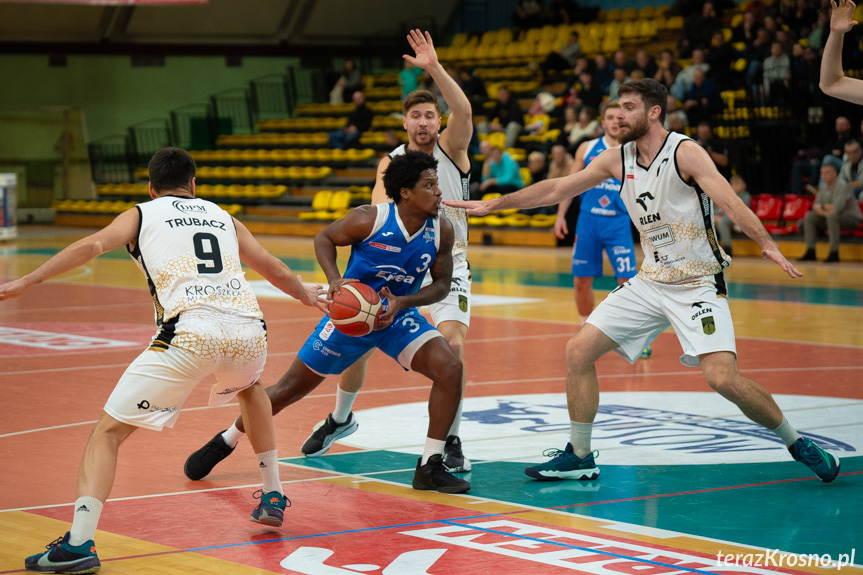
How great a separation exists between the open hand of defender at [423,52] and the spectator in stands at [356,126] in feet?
73.9

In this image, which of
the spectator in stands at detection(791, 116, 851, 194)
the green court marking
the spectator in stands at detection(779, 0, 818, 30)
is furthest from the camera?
the spectator in stands at detection(779, 0, 818, 30)

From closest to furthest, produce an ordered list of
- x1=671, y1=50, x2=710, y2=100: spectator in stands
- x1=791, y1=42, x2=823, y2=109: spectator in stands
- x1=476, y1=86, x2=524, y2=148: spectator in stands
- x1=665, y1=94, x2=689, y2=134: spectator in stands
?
x1=665, y1=94, x2=689, y2=134: spectator in stands, x1=791, y1=42, x2=823, y2=109: spectator in stands, x1=671, y1=50, x2=710, y2=100: spectator in stands, x1=476, y1=86, x2=524, y2=148: spectator in stands

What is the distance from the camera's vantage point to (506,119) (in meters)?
26.4

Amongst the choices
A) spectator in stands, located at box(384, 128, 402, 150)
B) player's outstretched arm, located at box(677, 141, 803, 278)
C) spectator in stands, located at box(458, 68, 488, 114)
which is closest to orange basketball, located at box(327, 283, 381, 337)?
player's outstretched arm, located at box(677, 141, 803, 278)

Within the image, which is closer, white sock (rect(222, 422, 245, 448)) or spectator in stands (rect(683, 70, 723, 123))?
white sock (rect(222, 422, 245, 448))

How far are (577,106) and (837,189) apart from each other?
256 inches

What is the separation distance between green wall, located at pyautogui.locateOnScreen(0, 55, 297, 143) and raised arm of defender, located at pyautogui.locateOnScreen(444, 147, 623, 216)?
2969cm

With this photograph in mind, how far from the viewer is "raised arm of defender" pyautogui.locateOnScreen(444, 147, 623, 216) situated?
21.4 feet

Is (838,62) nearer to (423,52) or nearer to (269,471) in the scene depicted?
(423,52)

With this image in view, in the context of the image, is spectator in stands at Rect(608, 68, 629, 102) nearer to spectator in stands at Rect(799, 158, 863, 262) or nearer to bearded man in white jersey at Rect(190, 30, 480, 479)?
spectator in stands at Rect(799, 158, 863, 262)

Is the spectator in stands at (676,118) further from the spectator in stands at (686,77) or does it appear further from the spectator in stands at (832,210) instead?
the spectator in stands at (832,210)

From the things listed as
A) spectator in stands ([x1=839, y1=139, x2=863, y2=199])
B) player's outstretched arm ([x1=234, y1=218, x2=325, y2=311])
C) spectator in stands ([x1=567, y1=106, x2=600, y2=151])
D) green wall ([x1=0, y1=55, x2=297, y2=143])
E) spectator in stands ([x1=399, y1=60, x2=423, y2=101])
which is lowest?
player's outstretched arm ([x1=234, y1=218, x2=325, y2=311])

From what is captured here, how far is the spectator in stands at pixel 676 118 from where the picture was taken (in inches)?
766

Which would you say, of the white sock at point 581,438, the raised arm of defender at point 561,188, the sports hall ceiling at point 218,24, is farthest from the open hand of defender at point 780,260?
the sports hall ceiling at point 218,24
